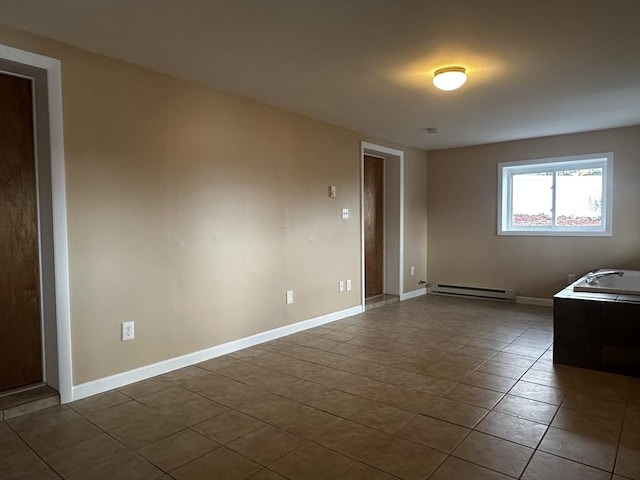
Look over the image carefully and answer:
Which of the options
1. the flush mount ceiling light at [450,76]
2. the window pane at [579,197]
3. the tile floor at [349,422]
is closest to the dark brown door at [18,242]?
the tile floor at [349,422]

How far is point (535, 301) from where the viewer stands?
5609mm

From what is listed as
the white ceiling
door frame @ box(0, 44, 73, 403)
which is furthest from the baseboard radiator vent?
door frame @ box(0, 44, 73, 403)

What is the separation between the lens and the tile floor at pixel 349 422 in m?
1.89

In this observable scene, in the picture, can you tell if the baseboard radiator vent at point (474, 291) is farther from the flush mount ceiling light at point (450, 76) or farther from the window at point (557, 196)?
the flush mount ceiling light at point (450, 76)

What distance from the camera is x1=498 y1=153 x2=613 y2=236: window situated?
5180 millimetres

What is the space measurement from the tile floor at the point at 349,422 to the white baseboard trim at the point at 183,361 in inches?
2.7

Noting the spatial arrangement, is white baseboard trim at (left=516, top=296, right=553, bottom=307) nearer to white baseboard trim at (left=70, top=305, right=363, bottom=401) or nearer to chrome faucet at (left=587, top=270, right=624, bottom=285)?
chrome faucet at (left=587, top=270, right=624, bottom=285)

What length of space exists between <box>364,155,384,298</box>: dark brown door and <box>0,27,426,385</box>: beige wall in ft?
3.92

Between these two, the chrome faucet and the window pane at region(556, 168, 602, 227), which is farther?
the window pane at region(556, 168, 602, 227)

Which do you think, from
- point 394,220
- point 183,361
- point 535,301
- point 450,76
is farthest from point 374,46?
point 535,301

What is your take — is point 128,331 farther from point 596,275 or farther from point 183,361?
point 596,275

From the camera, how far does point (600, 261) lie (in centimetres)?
512

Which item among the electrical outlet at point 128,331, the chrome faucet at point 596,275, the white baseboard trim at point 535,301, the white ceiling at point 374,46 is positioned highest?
the white ceiling at point 374,46

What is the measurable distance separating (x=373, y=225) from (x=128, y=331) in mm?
3821
